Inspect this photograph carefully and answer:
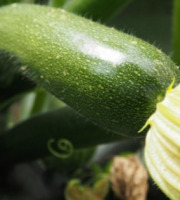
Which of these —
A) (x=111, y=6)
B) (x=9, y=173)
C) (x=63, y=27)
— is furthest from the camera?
(x=9, y=173)

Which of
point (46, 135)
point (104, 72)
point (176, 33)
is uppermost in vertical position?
point (104, 72)

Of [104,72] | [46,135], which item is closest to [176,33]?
[46,135]

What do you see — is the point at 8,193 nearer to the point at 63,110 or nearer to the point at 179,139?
the point at 63,110

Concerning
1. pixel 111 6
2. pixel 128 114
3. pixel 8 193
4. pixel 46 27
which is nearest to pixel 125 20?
pixel 111 6

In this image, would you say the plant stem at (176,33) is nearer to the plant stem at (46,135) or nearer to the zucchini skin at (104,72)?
the plant stem at (46,135)

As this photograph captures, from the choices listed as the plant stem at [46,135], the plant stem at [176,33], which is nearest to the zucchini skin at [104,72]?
the plant stem at [46,135]

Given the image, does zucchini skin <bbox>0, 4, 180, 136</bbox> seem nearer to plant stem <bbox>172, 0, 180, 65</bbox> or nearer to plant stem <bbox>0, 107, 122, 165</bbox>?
plant stem <bbox>0, 107, 122, 165</bbox>

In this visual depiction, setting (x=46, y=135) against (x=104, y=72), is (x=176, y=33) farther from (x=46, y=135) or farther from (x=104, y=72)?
(x=104, y=72)

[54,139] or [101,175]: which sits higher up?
[54,139]
